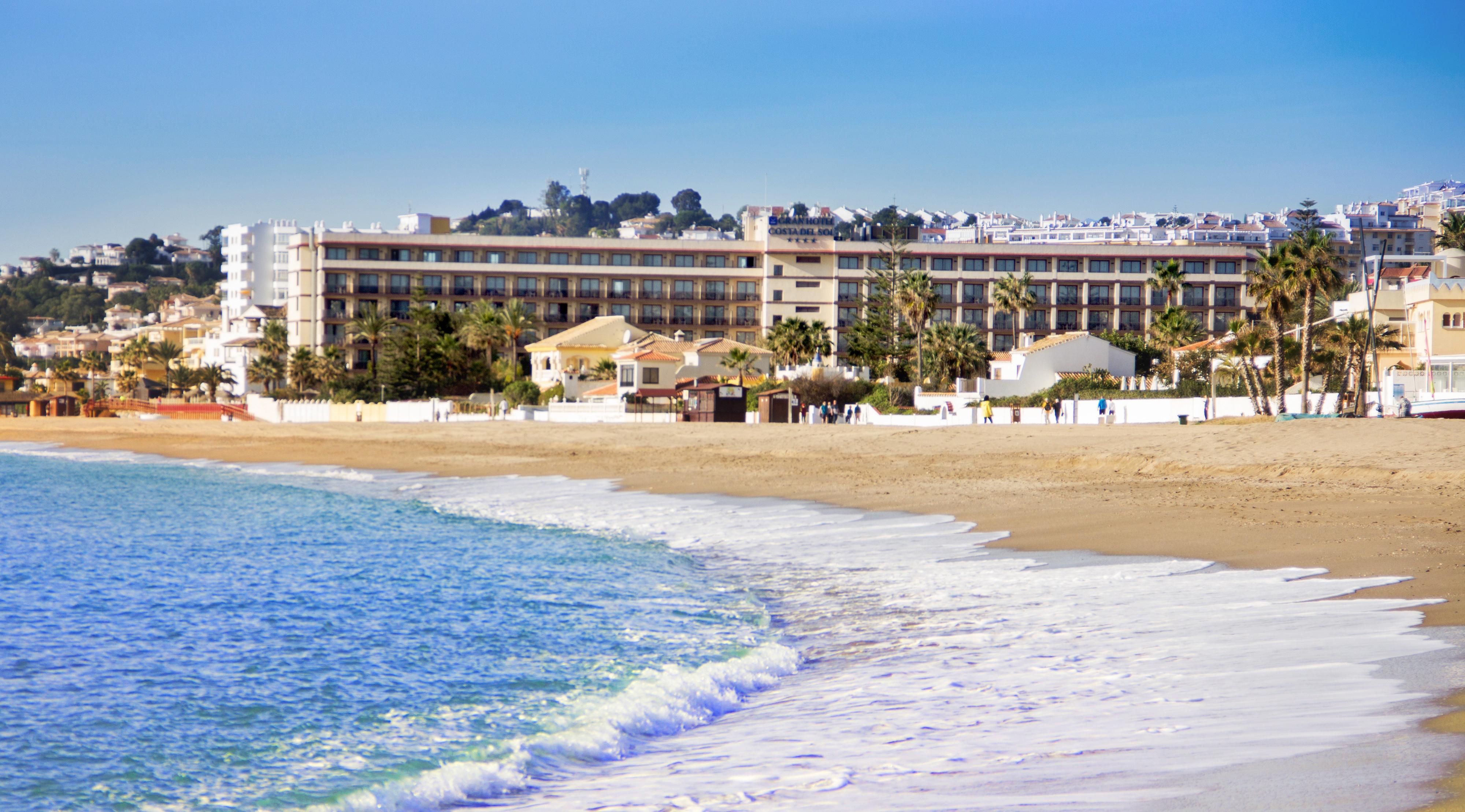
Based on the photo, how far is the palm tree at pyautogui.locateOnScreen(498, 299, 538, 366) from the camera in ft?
294

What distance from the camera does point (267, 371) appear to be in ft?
355

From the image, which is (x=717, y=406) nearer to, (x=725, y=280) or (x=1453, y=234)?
(x=725, y=280)

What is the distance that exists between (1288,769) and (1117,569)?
8.46m

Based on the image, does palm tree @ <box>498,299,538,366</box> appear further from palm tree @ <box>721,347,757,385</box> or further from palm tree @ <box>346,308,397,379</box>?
palm tree @ <box>721,347,757,385</box>

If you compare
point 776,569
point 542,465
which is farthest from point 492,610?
point 542,465

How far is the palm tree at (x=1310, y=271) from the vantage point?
45719mm

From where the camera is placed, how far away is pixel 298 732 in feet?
29.0

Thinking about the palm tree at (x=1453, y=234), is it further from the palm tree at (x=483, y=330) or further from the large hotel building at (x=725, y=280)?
the palm tree at (x=483, y=330)

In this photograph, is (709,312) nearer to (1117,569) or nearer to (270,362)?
(270,362)

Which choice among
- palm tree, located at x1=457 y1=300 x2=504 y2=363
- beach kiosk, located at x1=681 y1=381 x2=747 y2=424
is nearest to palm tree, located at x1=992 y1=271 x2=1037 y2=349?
beach kiosk, located at x1=681 y1=381 x2=747 y2=424

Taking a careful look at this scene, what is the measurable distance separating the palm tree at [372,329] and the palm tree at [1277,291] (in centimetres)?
6487

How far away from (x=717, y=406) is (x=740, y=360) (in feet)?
56.9

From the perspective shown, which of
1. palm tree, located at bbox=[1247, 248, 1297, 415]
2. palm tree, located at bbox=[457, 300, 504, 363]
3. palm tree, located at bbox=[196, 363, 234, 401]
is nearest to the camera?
palm tree, located at bbox=[1247, 248, 1297, 415]

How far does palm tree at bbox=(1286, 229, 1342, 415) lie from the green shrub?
1737 inches
